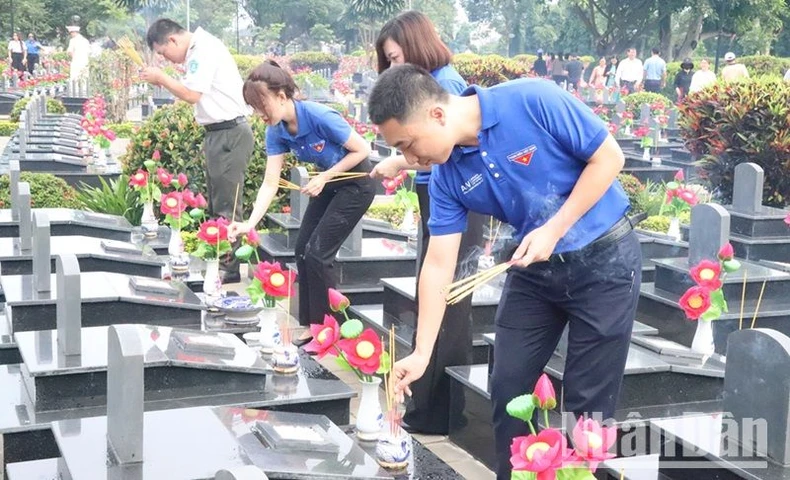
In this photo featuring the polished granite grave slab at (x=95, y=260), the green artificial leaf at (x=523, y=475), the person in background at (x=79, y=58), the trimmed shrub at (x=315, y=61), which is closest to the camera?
the green artificial leaf at (x=523, y=475)

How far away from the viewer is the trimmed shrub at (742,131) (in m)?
8.34

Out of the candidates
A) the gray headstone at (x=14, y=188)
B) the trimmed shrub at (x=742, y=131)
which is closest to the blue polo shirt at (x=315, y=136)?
the gray headstone at (x=14, y=188)

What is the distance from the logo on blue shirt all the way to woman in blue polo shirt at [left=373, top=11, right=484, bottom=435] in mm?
1041

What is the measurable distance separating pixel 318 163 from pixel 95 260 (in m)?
1.43

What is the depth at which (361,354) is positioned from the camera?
3486 millimetres

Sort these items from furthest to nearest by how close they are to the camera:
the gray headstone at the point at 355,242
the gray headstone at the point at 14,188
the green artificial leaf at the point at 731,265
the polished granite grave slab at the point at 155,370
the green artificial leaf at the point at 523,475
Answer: the gray headstone at the point at 14,188
the gray headstone at the point at 355,242
the green artificial leaf at the point at 731,265
the polished granite grave slab at the point at 155,370
the green artificial leaf at the point at 523,475

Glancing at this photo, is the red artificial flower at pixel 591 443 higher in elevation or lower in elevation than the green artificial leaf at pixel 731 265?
lower

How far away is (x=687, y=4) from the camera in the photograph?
3862 centimetres

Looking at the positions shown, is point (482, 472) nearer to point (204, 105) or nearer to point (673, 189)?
point (204, 105)

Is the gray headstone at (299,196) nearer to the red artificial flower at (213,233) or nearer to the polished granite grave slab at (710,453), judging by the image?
the red artificial flower at (213,233)

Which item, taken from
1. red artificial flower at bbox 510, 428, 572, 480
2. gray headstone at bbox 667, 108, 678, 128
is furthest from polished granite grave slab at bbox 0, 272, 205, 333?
gray headstone at bbox 667, 108, 678, 128

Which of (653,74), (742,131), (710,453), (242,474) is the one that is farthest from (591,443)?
(653,74)

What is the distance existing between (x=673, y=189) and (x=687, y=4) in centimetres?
3323

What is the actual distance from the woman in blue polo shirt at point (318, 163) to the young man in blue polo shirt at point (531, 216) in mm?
2187
